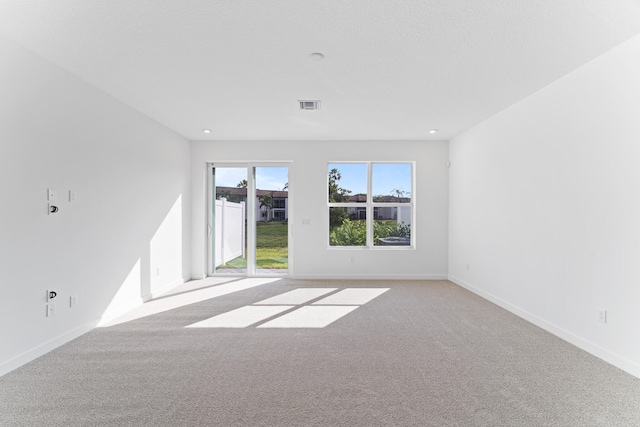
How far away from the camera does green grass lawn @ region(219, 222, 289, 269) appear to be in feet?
19.4

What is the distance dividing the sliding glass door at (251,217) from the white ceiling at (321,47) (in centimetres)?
200

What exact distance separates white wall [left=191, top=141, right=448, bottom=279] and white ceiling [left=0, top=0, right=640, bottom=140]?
175cm

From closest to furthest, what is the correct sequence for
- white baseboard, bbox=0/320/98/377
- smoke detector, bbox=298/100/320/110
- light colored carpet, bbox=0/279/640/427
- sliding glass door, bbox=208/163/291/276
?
light colored carpet, bbox=0/279/640/427, white baseboard, bbox=0/320/98/377, smoke detector, bbox=298/100/320/110, sliding glass door, bbox=208/163/291/276

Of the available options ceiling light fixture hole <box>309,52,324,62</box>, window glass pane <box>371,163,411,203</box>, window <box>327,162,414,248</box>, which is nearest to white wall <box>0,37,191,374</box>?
ceiling light fixture hole <box>309,52,324,62</box>

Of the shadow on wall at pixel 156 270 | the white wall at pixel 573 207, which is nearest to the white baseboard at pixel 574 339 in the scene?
the white wall at pixel 573 207

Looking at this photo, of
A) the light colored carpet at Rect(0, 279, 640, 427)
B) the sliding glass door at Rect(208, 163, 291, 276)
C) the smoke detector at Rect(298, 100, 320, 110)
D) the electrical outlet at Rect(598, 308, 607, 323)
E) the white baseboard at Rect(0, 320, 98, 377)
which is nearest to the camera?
the light colored carpet at Rect(0, 279, 640, 427)

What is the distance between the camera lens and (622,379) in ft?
7.55

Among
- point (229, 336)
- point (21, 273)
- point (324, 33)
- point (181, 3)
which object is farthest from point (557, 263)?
point (21, 273)

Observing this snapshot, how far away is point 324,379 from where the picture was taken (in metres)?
2.29

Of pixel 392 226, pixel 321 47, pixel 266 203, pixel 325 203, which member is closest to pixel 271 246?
pixel 266 203

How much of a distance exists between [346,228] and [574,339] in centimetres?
368

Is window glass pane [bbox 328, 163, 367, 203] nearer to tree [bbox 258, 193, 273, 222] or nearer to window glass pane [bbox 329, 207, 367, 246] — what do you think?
window glass pane [bbox 329, 207, 367, 246]

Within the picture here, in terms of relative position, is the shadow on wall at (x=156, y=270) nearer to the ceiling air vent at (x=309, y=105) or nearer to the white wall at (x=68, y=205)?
the white wall at (x=68, y=205)

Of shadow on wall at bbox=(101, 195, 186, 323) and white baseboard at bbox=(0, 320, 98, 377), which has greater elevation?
shadow on wall at bbox=(101, 195, 186, 323)
